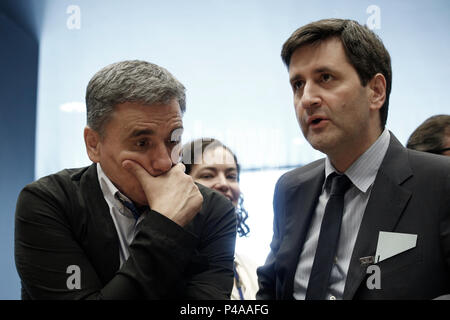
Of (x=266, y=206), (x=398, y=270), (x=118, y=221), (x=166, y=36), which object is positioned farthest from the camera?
(x=166, y=36)

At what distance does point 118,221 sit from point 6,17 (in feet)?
8.10

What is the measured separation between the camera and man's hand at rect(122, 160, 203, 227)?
3.64 feet

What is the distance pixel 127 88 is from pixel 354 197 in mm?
714

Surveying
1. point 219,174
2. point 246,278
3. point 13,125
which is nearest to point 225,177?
point 219,174

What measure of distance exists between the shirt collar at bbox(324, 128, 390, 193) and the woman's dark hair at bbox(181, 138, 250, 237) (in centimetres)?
121

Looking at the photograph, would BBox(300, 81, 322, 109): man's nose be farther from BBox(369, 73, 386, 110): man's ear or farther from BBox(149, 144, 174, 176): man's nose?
BBox(149, 144, 174, 176): man's nose

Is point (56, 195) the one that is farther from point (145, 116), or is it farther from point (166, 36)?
point (166, 36)

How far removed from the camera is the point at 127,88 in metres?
1.16

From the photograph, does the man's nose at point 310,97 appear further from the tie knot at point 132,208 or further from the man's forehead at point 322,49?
the tie knot at point 132,208

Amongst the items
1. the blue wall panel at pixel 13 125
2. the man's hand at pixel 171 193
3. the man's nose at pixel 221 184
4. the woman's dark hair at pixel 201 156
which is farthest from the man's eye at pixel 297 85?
the blue wall panel at pixel 13 125

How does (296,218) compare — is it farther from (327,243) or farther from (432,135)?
(432,135)

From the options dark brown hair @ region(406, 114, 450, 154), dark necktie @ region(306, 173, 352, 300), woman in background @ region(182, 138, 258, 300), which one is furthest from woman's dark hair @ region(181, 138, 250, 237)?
dark necktie @ region(306, 173, 352, 300)
